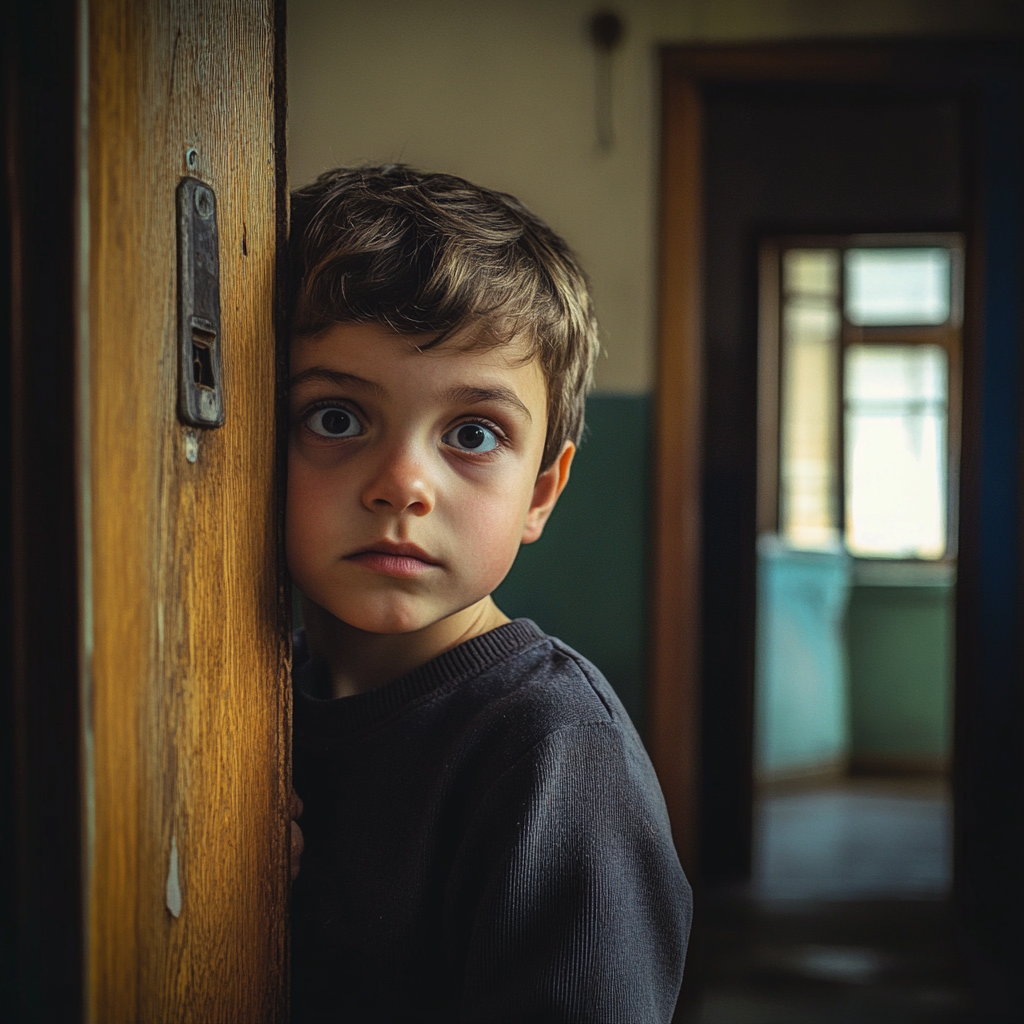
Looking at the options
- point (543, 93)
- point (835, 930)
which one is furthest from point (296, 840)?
point (835, 930)

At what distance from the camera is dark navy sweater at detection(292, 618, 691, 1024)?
1.47 feet

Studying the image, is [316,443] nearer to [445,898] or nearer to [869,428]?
[445,898]

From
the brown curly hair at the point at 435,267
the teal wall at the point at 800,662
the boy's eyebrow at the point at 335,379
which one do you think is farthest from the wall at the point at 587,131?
the teal wall at the point at 800,662

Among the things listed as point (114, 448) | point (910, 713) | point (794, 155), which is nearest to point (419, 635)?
point (114, 448)

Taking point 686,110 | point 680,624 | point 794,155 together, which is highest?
point 794,155

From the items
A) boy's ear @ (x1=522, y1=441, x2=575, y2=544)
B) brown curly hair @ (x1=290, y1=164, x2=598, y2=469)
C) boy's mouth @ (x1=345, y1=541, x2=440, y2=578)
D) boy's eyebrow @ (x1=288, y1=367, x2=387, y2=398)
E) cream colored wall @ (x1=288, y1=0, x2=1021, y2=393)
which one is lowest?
boy's mouth @ (x1=345, y1=541, x2=440, y2=578)

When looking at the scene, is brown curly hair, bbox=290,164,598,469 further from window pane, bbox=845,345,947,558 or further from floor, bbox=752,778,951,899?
window pane, bbox=845,345,947,558

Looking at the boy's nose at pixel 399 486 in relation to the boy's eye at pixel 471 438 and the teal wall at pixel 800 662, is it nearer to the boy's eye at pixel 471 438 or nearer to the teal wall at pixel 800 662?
the boy's eye at pixel 471 438

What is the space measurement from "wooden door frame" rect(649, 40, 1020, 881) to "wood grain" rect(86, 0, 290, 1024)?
1.03 metres

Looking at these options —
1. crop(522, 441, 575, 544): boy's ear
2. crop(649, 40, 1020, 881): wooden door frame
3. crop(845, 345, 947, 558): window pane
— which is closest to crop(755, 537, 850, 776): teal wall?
crop(845, 345, 947, 558): window pane

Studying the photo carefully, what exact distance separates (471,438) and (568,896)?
8.7 inches

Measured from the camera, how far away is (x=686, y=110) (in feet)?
5.09

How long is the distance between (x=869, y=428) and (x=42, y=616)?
4385mm

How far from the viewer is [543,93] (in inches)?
52.5
